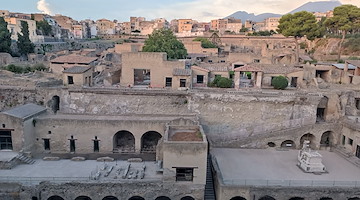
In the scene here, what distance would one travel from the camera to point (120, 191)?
1873 centimetres

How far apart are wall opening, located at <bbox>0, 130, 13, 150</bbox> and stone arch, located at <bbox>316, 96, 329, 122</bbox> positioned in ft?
89.1

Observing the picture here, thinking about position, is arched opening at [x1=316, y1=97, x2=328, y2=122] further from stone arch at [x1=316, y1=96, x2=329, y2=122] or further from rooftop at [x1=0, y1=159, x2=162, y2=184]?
rooftop at [x1=0, y1=159, x2=162, y2=184]

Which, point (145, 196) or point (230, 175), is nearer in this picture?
point (145, 196)

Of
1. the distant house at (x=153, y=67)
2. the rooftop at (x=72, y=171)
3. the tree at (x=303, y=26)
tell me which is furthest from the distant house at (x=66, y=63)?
the tree at (x=303, y=26)

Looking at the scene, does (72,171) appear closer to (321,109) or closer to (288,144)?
(288,144)

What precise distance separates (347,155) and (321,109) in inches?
293

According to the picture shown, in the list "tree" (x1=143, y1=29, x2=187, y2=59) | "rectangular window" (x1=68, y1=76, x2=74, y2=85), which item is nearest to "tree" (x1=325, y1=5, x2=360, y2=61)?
"tree" (x1=143, y1=29, x2=187, y2=59)

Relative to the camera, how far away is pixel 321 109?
31.2 m

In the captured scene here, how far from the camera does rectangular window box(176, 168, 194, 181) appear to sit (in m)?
19.0

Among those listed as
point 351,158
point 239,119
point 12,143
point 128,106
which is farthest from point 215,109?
point 12,143

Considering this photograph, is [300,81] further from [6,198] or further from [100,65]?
[6,198]

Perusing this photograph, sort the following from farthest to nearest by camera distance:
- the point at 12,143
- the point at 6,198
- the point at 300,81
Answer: the point at 300,81, the point at 12,143, the point at 6,198

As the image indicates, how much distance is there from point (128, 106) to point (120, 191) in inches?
470

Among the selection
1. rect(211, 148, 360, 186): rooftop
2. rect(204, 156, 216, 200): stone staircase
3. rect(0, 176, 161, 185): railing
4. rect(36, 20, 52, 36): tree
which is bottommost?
rect(204, 156, 216, 200): stone staircase
